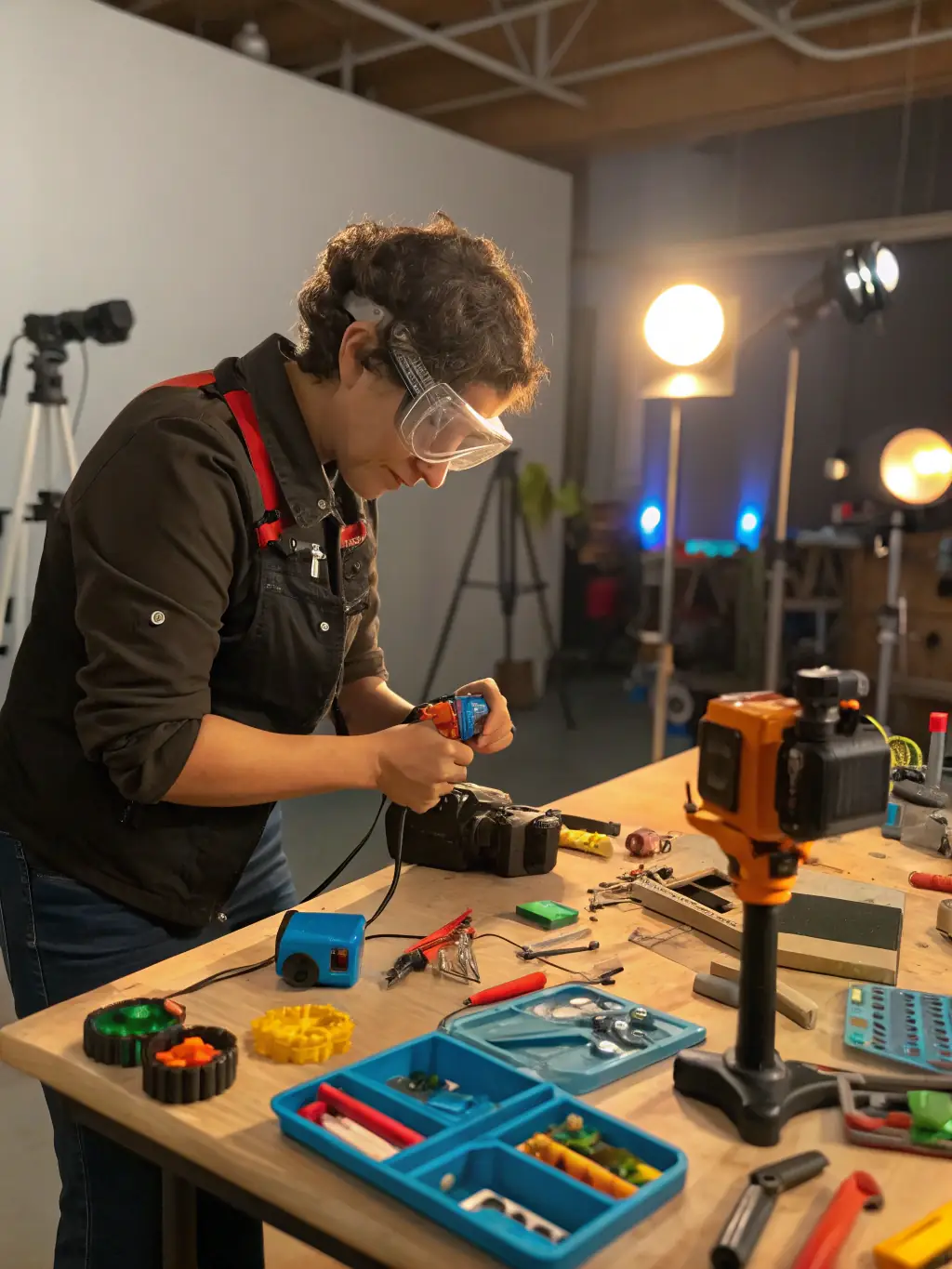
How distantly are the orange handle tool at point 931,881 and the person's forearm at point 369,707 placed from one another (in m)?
0.72

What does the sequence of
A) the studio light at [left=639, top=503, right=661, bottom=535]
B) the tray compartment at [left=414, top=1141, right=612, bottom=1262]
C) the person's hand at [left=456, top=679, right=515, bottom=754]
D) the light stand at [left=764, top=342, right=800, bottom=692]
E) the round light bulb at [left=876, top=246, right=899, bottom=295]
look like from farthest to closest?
the studio light at [left=639, top=503, right=661, bottom=535] → the light stand at [left=764, top=342, right=800, bottom=692] → the round light bulb at [left=876, top=246, right=899, bottom=295] → the person's hand at [left=456, top=679, right=515, bottom=754] → the tray compartment at [left=414, top=1141, right=612, bottom=1262]

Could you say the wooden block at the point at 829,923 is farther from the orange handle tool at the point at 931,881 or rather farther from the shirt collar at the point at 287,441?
the shirt collar at the point at 287,441

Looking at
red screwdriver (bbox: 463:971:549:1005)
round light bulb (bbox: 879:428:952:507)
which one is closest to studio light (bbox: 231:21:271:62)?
round light bulb (bbox: 879:428:952:507)

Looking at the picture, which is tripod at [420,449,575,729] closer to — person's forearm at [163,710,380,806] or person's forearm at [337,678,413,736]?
person's forearm at [337,678,413,736]

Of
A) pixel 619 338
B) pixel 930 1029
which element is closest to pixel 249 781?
pixel 930 1029

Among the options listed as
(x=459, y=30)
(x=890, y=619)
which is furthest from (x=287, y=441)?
(x=459, y=30)

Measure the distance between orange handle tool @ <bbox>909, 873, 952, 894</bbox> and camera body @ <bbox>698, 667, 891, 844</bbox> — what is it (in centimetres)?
64

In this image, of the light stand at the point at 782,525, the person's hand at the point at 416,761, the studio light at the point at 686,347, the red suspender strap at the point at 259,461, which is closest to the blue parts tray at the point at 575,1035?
the person's hand at the point at 416,761

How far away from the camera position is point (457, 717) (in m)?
1.23

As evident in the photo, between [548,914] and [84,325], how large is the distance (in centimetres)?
253

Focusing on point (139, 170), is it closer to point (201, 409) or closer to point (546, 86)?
point (546, 86)

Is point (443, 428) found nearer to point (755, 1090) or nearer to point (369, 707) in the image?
point (369, 707)

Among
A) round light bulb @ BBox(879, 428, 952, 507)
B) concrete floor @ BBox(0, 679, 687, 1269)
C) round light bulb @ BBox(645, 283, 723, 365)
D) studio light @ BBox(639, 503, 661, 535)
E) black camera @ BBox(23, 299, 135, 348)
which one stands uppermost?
round light bulb @ BBox(645, 283, 723, 365)

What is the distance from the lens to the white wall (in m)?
3.51
